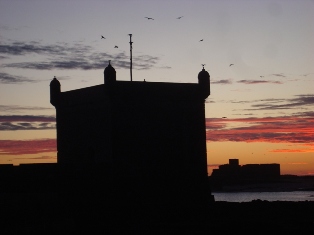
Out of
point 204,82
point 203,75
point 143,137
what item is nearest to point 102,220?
point 143,137

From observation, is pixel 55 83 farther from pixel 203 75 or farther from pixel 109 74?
pixel 203 75

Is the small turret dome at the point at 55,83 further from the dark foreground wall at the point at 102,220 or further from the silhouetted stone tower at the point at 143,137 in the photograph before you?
the dark foreground wall at the point at 102,220

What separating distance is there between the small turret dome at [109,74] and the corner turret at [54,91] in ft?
25.3

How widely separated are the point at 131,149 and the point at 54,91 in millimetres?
11607

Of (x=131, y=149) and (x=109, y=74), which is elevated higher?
(x=109, y=74)

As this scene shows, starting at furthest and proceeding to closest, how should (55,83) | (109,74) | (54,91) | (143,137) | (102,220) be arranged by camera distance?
(55,83), (54,91), (109,74), (143,137), (102,220)

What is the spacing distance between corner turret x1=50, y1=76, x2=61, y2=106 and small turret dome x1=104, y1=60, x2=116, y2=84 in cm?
772

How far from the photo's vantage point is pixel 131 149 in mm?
55281

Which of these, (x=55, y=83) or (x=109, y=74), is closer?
(x=109, y=74)

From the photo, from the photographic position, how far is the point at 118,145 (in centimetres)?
5469

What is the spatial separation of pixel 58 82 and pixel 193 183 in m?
16.1

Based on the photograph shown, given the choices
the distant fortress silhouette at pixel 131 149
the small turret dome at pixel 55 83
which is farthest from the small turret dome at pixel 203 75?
the small turret dome at pixel 55 83

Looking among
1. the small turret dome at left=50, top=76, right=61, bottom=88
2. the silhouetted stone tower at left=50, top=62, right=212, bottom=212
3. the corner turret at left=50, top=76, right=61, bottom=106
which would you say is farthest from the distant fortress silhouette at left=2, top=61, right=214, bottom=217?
the small turret dome at left=50, top=76, right=61, bottom=88

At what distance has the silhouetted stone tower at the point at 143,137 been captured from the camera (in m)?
55.0
